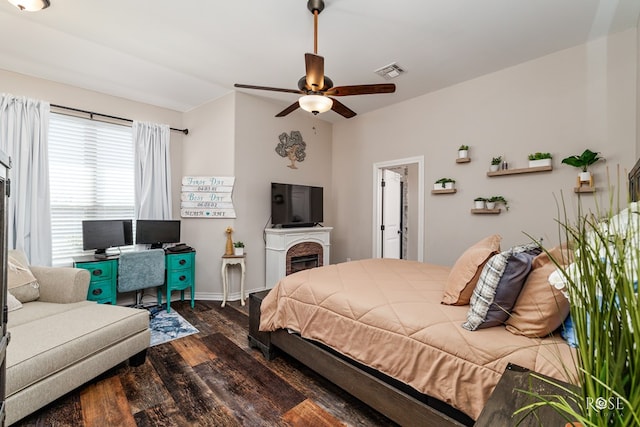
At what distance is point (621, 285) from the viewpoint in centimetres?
48

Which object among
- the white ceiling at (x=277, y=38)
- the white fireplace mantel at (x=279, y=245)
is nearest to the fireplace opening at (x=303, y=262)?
the white fireplace mantel at (x=279, y=245)

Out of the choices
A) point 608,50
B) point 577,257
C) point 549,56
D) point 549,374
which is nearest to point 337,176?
point 549,56

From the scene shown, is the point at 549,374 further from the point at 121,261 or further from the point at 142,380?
the point at 121,261

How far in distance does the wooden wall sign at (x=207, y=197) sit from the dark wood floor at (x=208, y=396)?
185cm

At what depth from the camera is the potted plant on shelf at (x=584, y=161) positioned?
2678 mm

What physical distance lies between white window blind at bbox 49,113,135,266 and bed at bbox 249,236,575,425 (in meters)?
2.72

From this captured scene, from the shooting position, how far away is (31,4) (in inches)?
82.4

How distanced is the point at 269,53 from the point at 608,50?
10.5 feet

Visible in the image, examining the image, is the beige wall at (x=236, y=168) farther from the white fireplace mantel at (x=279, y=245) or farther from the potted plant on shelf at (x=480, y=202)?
the potted plant on shelf at (x=480, y=202)

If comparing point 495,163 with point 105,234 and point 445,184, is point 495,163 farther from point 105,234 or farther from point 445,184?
point 105,234

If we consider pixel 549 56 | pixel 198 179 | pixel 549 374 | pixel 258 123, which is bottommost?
pixel 549 374

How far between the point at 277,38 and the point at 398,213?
3668mm

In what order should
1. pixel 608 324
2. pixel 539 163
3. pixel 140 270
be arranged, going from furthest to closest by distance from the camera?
pixel 140 270, pixel 539 163, pixel 608 324

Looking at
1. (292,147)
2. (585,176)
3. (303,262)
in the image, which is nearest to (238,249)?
(303,262)
